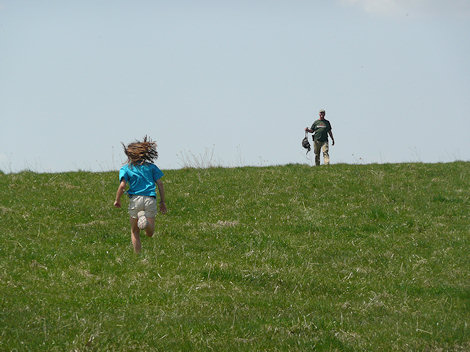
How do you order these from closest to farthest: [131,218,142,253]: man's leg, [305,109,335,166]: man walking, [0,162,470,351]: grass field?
1. [0,162,470,351]: grass field
2. [131,218,142,253]: man's leg
3. [305,109,335,166]: man walking

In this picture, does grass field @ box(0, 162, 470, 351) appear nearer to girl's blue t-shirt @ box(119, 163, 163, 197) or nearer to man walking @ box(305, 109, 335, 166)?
girl's blue t-shirt @ box(119, 163, 163, 197)

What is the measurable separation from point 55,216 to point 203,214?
395cm

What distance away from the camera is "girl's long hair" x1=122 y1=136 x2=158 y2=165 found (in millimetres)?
13383

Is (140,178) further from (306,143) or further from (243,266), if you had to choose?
(306,143)

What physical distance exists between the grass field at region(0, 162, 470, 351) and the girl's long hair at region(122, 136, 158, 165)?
1.88 metres

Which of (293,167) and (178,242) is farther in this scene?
(293,167)

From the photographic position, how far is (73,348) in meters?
8.02

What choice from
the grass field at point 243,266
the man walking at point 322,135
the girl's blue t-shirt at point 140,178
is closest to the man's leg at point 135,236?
the grass field at point 243,266

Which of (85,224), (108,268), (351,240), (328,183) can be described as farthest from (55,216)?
(328,183)

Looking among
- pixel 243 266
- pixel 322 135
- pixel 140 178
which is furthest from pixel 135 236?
pixel 322 135

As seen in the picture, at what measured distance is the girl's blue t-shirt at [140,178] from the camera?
13320 millimetres

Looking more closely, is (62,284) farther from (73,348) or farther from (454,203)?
(454,203)

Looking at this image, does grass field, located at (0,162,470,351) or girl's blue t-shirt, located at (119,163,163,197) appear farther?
girl's blue t-shirt, located at (119,163,163,197)

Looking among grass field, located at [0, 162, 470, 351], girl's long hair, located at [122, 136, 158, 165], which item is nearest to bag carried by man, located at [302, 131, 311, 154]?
grass field, located at [0, 162, 470, 351]
